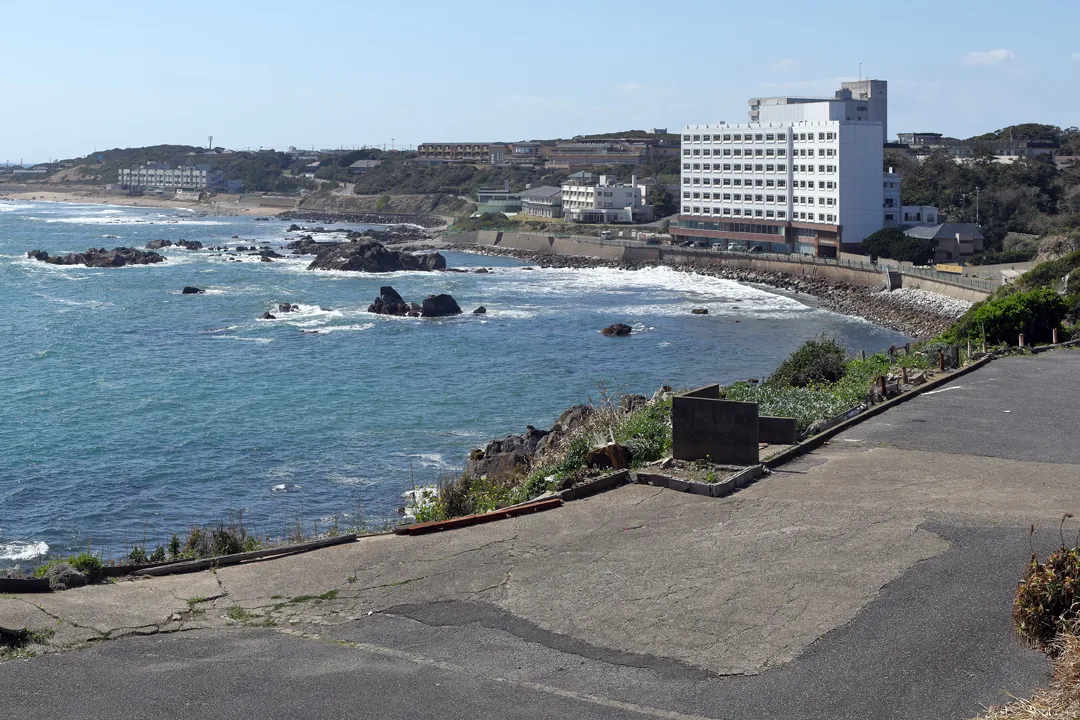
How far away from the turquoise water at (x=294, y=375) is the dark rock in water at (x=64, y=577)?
6.74m

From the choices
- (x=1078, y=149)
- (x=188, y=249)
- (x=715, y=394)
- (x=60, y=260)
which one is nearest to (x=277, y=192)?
(x=188, y=249)

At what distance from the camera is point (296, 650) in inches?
445

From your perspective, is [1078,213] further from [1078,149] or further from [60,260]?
[60,260]

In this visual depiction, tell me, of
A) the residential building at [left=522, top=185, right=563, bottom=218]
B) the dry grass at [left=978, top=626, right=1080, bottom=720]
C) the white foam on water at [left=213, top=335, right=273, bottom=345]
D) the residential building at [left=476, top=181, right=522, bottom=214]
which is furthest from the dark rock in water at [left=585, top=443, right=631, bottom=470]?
the residential building at [left=476, top=181, right=522, bottom=214]

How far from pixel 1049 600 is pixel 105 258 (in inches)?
3402

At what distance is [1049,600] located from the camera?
9.33 m

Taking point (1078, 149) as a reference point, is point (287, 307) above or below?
below

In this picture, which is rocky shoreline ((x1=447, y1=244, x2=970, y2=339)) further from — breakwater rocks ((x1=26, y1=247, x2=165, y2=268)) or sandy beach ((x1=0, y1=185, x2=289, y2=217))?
sandy beach ((x1=0, y1=185, x2=289, y2=217))

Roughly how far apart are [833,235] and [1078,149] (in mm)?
57978

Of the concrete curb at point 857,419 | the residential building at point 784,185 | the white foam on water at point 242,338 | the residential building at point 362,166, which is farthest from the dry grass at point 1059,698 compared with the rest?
the residential building at point 362,166

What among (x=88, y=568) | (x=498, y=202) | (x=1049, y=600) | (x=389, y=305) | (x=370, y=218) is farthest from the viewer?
(x=370, y=218)

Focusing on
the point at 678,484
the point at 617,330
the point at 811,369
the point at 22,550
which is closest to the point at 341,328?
the point at 617,330

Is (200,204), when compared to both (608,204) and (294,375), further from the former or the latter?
(294,375)

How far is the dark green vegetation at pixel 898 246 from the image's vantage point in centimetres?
6544
